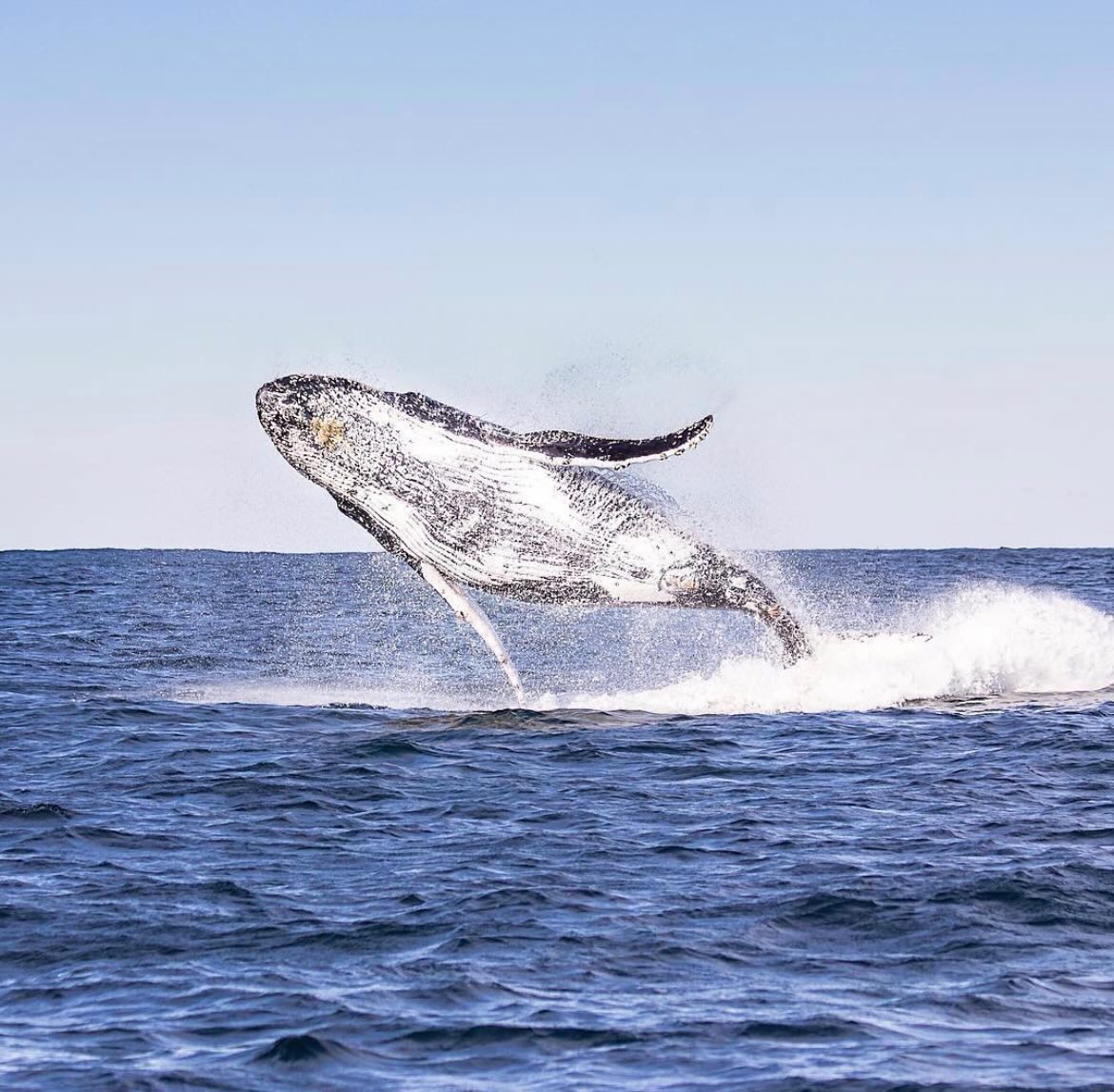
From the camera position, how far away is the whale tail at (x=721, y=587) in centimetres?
1986

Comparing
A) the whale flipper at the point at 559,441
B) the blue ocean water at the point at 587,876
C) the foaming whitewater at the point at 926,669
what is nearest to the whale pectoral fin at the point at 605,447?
the whale flipper at the point at 559,441

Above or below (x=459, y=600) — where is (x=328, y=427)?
above

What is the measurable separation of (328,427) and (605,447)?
11.2ft

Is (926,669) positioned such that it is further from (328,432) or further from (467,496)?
(328,432)

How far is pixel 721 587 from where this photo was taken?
20031mm

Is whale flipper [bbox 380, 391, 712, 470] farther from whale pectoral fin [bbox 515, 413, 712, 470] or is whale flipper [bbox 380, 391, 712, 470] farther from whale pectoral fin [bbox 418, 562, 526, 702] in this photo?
whale pectoral fin [bbox 418, 562, 526, 702]

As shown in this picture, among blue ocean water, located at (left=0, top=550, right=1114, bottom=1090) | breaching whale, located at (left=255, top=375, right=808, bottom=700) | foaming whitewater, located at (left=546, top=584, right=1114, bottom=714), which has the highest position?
breaching whale, located at (left=255, top=375, right=808, bottom=700)

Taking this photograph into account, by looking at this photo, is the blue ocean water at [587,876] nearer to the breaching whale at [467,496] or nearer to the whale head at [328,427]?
the breaching whale at [467,496]

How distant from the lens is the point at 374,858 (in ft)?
46.3

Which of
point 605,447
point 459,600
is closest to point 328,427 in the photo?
point 459,600

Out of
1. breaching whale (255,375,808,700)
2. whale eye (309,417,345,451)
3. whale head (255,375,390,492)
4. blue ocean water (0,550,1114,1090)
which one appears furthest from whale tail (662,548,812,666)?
whale eye (309,417,345,451)

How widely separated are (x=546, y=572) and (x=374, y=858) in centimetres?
613

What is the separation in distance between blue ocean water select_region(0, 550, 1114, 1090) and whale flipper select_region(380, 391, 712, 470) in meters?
3.59

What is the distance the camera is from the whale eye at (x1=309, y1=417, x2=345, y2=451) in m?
19.2
